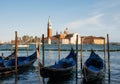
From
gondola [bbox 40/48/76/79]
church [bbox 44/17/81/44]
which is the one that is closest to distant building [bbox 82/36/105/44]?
church [bbox 44/17/81/44]

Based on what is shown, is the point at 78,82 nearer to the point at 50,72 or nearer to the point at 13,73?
the point at 50,72

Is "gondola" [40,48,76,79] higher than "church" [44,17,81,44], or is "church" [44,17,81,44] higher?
"church" [44,17,81,44]

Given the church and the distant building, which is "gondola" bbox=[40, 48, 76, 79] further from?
the distant building

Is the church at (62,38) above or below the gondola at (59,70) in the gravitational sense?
above

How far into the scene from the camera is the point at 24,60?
27078mm

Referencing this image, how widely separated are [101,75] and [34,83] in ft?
14.3

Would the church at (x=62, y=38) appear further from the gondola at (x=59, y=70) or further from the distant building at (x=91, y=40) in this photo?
the gondola at (x=59, y=70)

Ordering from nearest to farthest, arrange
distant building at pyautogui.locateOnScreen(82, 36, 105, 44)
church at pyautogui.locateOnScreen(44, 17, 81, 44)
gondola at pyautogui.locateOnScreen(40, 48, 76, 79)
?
gondola at pyautogui.locateOnScreen(40, 48, 76, 79) < church at pyautogui.locateOnScreen(44, 17, 81, 44) < distant building at pyautogui.locateOnScreen(82, 36, 105, 44)

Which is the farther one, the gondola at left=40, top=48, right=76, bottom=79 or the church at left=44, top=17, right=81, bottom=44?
the church at left=44, top=17, right=81, bottom=44

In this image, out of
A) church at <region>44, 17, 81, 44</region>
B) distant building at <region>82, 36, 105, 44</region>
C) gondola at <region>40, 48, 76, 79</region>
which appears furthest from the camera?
distant building at <region>82, 36, 105, 44</region>

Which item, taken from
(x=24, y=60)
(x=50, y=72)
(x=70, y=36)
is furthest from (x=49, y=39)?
(x=50, y=72)

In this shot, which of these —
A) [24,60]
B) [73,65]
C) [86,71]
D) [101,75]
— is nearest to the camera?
[86,71]

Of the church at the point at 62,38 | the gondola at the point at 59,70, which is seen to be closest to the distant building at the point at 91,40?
the church at the point at 62,38

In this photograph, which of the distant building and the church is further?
the distant building
